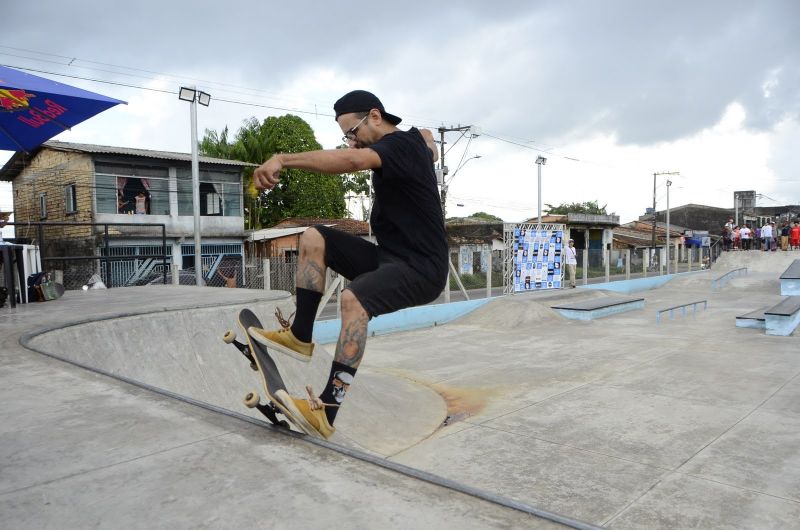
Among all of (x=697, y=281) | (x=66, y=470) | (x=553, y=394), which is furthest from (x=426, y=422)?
(x=697, y=281)

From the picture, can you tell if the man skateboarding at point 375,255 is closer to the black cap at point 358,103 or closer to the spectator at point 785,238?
the black cap at point 358,103

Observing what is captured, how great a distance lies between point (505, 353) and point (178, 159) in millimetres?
20358

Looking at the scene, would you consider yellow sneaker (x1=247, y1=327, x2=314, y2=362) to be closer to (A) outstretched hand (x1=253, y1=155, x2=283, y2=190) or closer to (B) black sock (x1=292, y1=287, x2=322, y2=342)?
(B) black sock (x1=292, y1=287, x2=322, y2=342)

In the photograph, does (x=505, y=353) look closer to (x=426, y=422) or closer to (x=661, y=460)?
(x=426, y=422)

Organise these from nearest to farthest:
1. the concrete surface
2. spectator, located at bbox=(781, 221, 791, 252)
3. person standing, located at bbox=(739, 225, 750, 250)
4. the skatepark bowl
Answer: the concrete surface → the skatepark bowl → spectator, located at bbox=(781, 221, 791, 252) → person standing, located at bbox=(739, 225, 750, 250)

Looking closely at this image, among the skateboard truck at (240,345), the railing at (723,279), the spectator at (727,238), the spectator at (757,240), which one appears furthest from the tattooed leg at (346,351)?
the spectator at (757,240)

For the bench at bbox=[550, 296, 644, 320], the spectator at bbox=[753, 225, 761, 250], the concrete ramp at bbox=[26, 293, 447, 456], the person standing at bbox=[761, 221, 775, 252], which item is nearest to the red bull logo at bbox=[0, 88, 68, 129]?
the concrete ramp at bbox=[26, 293, 447, 456]

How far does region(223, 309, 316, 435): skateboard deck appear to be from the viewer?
251cm

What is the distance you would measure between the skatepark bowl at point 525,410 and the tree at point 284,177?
961 inches

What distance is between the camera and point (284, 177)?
3444cm

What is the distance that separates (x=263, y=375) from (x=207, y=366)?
121 inches

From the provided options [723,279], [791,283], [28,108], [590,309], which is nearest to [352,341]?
[28,108]

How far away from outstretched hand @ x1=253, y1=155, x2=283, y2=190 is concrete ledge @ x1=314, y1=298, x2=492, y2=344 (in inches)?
357

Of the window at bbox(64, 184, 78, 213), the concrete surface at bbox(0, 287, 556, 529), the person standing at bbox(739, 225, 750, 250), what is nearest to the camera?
the concrete surface at bbox(0, 287, 556, 529)
